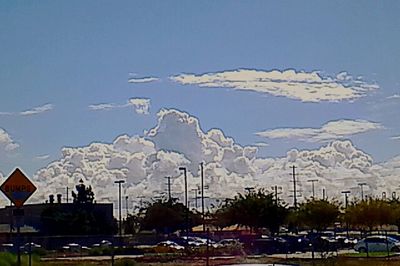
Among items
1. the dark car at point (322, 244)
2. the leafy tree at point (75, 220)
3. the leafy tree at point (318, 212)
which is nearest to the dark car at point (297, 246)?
the leafy tree at point (318, 212)

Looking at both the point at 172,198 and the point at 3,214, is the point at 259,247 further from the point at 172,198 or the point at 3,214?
the point at 172,198

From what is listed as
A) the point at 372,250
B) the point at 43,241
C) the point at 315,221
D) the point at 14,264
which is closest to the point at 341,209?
the point at 315,221

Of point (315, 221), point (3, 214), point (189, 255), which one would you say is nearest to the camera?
point (189, 255)

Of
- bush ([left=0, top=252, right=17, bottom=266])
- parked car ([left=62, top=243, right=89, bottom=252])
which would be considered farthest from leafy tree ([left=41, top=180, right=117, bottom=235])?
bush ([left=0, top=252, right=17, bottom=266])

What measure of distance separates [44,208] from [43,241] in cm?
3623

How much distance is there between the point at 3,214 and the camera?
359ft

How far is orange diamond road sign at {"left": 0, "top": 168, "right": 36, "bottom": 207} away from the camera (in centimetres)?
2214

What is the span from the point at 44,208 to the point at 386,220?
161 feet

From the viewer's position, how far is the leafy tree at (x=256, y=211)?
84.2 meters

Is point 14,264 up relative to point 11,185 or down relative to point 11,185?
down

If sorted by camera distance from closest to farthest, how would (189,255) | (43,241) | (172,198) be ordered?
1. (189,255)
2. (43,241)
3. (172,198)

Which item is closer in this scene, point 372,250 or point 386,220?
point 372,250

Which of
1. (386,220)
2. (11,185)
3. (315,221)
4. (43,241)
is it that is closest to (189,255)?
(315,221)

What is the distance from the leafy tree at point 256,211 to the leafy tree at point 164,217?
3252 centimetres
